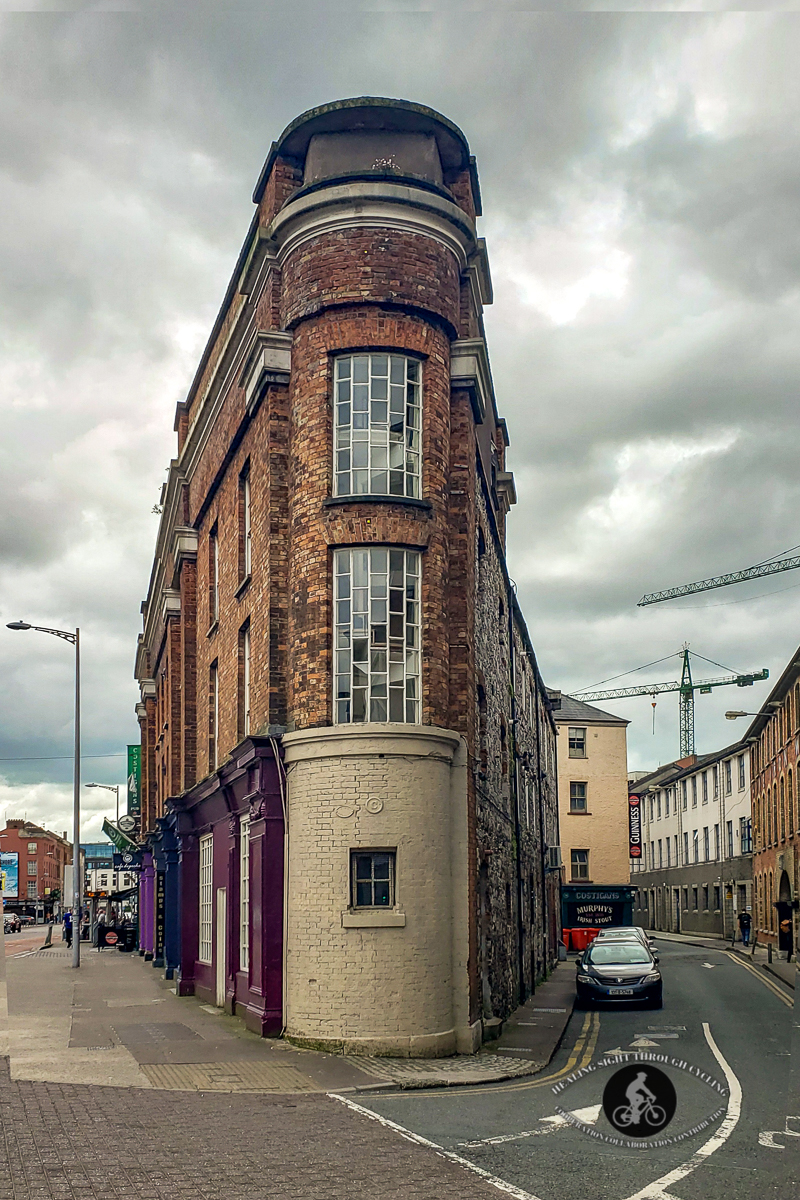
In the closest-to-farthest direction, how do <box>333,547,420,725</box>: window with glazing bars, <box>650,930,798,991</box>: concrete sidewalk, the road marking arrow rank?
the road marking arrow
<box>333,547,420,725</box>: window with glazing bars
<box>650,930,798,991</box>: concrete sidewalk

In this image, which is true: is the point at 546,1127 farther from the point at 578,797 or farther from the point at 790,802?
the point at 578,797

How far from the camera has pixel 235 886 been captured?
21719mm

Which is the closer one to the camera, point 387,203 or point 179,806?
point 387,203

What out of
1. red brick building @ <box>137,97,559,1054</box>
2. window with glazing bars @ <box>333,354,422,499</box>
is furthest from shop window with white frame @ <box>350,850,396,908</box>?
window with glazing bars @ <box>333,354,422,499</box>

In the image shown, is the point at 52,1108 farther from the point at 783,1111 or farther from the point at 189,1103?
the point at 783,1111

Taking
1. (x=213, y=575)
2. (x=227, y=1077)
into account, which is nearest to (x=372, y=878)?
(x=227, y=1077)

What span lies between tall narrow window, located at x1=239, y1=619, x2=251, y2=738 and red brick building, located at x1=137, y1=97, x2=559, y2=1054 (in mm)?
58

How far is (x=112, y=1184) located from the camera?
880 cm

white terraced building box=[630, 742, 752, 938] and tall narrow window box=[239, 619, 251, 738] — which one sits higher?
tall narrow window box=[239, 619, 251, 738]

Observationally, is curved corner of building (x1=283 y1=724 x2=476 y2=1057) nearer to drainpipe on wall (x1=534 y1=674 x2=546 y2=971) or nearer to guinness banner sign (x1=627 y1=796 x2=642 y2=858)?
drainpipe on wall (x1=534 y1=674 x2=546 y2=971)

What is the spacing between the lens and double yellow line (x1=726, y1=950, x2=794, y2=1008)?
27595 millimetres

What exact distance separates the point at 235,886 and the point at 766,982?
1825 centimetres

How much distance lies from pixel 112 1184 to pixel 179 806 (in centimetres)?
2003

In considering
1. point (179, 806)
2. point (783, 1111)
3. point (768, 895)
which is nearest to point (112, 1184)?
point (783, 1111)
